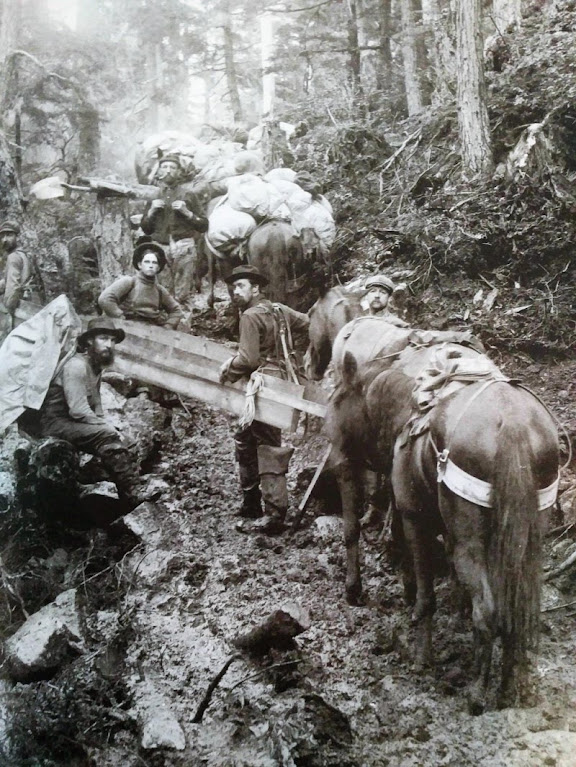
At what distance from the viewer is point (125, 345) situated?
11.1 ft

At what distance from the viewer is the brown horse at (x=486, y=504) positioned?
225cm

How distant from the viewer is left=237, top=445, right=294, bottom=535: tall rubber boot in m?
2.97

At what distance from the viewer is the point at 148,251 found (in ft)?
11.4

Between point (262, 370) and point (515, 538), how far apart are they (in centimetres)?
146

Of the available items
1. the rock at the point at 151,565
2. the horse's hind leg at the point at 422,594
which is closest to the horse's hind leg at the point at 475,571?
the horse's hind leg at the point at 422,594

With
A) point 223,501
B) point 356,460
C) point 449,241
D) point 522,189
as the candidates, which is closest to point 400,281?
point 449,241

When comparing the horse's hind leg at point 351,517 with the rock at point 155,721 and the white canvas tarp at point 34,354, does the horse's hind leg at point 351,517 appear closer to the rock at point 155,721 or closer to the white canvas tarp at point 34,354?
the rock at point 155,721

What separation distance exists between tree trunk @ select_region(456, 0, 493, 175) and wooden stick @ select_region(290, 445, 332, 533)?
1.59 meters

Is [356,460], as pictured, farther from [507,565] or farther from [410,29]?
[410,29]

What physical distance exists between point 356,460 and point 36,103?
2.76 m

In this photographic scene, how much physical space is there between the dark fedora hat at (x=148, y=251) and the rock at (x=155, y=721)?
2.07 m

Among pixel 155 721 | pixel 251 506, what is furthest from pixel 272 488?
pixel 155 721

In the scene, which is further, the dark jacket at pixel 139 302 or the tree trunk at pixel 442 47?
the dark jacket at pixel 139 302

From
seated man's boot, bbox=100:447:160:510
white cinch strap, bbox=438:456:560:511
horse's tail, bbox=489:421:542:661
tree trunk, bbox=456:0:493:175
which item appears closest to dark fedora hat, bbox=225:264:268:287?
seated man's boot, bbox=100:447:160:510
